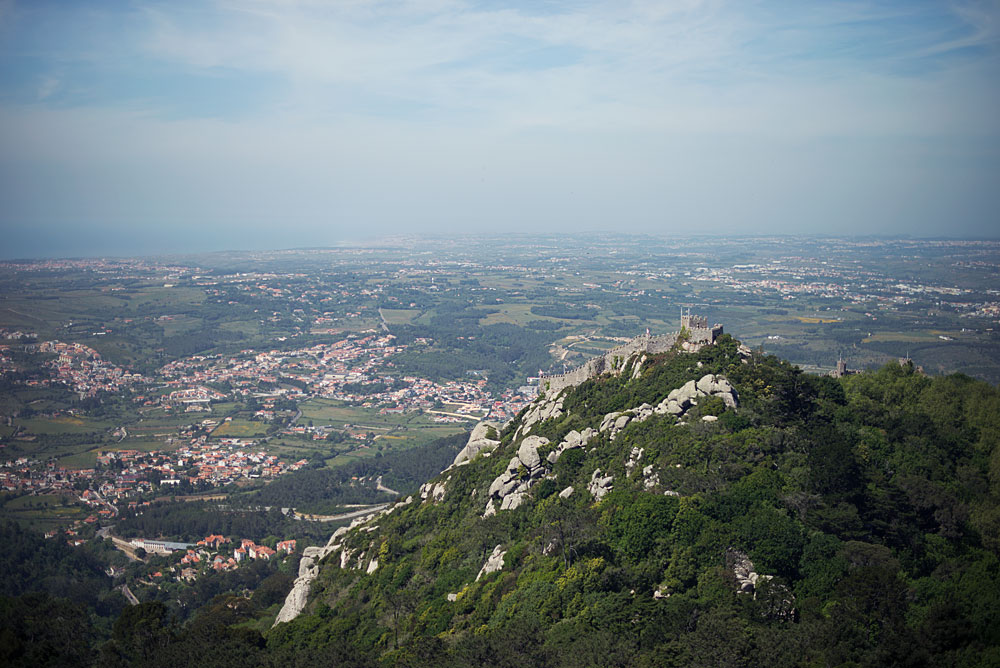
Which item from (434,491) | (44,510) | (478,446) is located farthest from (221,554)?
(478,446)

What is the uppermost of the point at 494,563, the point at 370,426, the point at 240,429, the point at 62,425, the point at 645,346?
the point at 645,346

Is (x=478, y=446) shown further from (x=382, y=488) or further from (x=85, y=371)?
(x=85, y=371)

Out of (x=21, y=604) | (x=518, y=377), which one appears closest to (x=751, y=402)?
(x=21, y=604)

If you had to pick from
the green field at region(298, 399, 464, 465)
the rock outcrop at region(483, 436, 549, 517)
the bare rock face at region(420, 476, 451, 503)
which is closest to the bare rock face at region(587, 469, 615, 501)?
the rock outcrop at region(483, 436, 549, 517)

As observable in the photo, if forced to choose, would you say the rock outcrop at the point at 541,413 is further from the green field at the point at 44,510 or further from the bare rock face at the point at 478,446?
the green field at the point at 44,510

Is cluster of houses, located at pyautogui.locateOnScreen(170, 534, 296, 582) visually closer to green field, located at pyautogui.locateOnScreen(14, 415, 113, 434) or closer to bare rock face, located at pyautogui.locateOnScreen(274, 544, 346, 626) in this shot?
bare rock face, located at pyautogui.locateOnScreen(274, 544, 346, 626)

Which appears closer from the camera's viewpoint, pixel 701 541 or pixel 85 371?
pixel 701 541

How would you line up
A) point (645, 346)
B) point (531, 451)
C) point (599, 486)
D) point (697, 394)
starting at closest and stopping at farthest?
point (599, 486) < point (697, 394) < point (531, 451) < point (645, 346)

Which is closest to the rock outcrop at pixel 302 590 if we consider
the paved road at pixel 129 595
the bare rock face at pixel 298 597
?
the bare rock face at pixel 298 597
